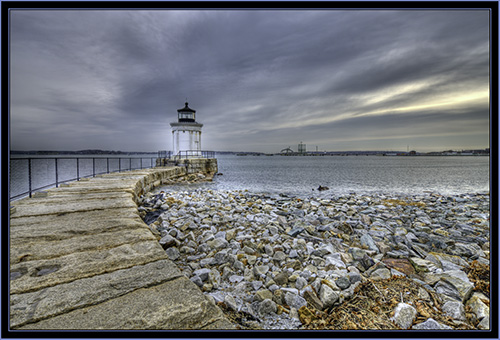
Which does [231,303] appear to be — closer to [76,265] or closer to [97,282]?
[97,282]

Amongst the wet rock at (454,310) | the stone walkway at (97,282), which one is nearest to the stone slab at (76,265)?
the stone walkway at (97,282)

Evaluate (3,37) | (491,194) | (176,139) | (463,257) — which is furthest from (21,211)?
(176,139)

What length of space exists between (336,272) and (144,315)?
225 cm

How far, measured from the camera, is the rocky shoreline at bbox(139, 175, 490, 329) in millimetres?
1870

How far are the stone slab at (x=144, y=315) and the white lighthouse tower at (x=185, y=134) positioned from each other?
19.6m

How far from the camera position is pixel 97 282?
139 centimetres

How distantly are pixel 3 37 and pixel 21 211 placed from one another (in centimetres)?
317

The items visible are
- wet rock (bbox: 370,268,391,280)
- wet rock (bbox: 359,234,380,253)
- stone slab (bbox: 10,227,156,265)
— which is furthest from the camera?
wet rock (bbox: 359,234,380,253)

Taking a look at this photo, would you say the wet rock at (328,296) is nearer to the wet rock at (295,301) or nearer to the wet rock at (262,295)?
the wet rock at (295,301)

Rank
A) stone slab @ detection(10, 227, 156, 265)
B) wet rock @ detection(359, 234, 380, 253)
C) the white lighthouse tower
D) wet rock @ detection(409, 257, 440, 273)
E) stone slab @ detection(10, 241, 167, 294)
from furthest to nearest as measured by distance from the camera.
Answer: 1. the white lighthouse tower
2. wet rock @ detection(359, 234, 380, 253)
3. wet rock @ detection(409, 257, 440, 273)
4. stone slab @ detection(10, 227, 156, 265)
5. stone slab @ detection(10, 241, 167, 294)

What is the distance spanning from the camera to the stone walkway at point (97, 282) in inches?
41.4

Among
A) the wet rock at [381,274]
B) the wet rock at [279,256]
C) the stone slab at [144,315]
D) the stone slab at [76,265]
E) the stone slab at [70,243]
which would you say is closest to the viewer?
the stone slab at [144,315]

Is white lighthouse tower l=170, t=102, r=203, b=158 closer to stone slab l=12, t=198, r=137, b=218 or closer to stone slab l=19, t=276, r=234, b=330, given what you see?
stone slab l=12, t=198, r=137, b=218

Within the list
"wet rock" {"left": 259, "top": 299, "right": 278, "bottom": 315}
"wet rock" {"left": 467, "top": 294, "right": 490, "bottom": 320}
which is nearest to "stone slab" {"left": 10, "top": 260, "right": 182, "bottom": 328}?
"wet rock" {"left": 259, "top": 299, "right": 278, "bottom": 315}
